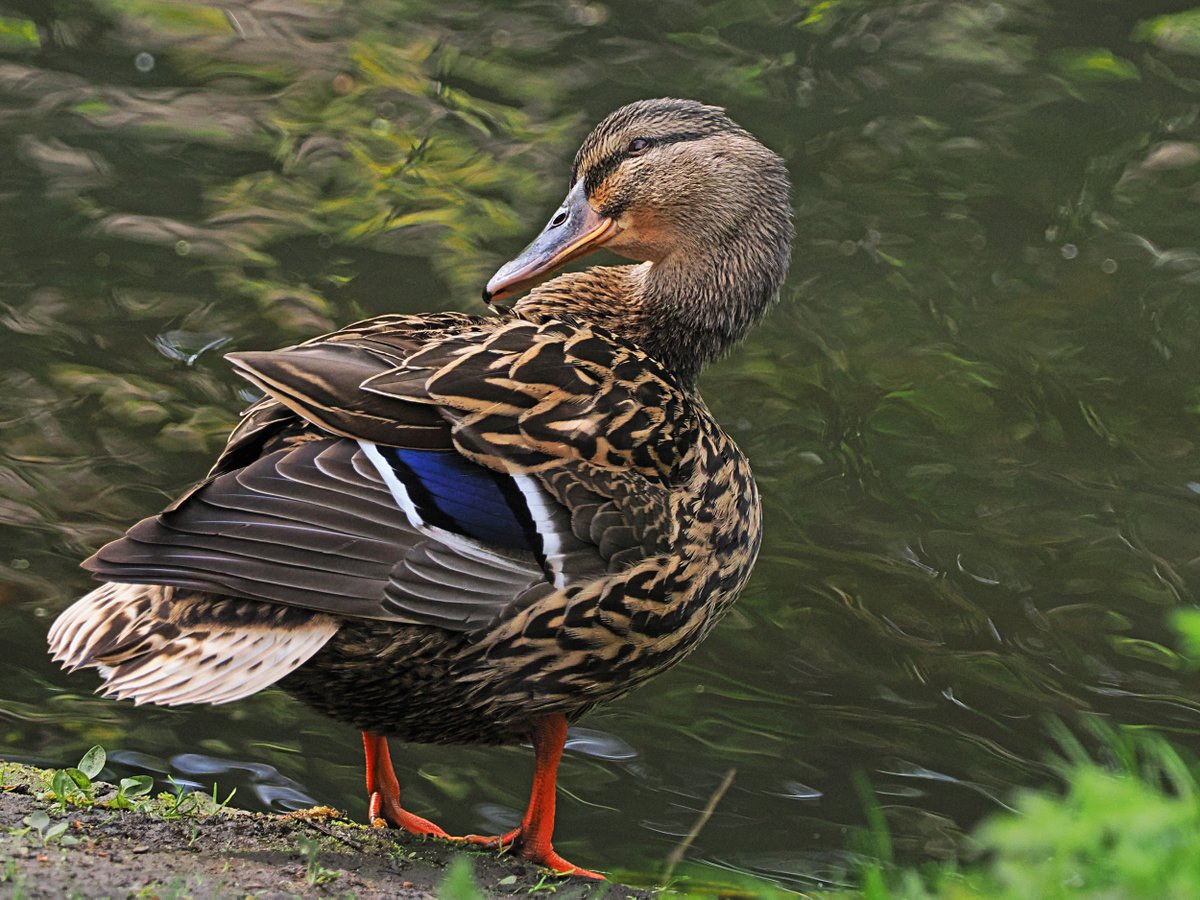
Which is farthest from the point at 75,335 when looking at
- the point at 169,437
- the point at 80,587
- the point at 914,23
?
the point at 914,23

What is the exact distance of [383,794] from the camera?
4281 millimetres

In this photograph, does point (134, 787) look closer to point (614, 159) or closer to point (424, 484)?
point (424, 484)

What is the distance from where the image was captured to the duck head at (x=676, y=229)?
15.6 ft

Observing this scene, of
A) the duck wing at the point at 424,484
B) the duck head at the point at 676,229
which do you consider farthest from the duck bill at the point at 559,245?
the duck wing at the point at 424,484

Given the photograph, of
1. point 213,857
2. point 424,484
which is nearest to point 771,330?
point 424,484

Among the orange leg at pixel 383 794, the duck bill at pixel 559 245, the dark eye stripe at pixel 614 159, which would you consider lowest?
the orange leg at pixel 383 794

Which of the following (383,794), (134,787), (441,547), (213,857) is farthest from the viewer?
(383,794)

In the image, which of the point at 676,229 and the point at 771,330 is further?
the point at 771,330

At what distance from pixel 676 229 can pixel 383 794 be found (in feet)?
6.06

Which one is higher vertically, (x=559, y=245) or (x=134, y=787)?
(x=559, y=245)

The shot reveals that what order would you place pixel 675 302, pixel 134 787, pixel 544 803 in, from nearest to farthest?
pixel 134 787 < pixel 544 803 < pixel 675 302

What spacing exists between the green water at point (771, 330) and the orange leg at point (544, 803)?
1.86 ft

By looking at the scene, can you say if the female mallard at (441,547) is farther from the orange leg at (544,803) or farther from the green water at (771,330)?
the green water at (771,330)

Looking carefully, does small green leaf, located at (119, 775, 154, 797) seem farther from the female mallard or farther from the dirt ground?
the female mallard
